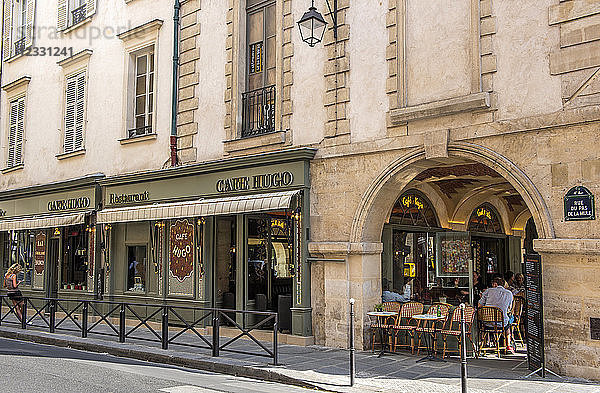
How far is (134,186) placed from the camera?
1514 cm

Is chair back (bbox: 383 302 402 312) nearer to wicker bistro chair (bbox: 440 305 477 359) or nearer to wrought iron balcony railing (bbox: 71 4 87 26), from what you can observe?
wicker bistro chair (bbox: 440 305 477 359)

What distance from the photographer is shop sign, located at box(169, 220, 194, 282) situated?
14.0m

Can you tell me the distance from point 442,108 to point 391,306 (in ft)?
11.1

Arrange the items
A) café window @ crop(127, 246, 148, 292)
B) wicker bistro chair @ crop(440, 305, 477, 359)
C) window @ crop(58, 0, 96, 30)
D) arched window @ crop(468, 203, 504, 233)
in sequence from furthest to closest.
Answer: window @ crop(58, 0, 96, 30) → arched window @ crop(468, 203, 504, 233) → café window @ crop(127, 246, 148, 292) → wicker bistro chair @ crop(440, 305, 477, 359)

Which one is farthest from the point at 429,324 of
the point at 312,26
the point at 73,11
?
the point at 73,11

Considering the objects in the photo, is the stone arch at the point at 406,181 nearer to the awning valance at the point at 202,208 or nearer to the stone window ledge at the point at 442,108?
the stone window ledge at the point at 442,108

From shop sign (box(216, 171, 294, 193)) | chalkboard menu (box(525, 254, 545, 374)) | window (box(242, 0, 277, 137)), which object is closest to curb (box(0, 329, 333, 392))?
chalkboard menu (box(525, 254, 545, 374))

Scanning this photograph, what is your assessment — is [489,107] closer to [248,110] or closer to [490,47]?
[490,47]

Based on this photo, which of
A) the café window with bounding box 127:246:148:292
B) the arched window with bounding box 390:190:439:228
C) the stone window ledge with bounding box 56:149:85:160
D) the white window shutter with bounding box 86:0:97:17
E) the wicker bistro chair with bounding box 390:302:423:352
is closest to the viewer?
the wicker bistro chair with bounding box 390:302:423:352

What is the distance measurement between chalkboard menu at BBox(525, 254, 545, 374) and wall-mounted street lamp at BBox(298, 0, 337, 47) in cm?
513

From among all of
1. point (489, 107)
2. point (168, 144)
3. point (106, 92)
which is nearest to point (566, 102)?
point (489, 107)

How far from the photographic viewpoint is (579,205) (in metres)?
8.65

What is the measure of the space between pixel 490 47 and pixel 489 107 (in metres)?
0.88

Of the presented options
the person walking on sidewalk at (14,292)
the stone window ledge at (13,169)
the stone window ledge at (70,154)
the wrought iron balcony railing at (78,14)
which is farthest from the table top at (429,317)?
the stone window ledge at (13,169)
